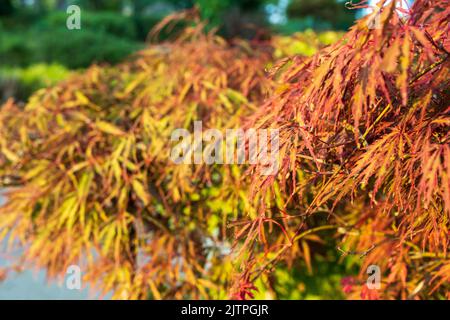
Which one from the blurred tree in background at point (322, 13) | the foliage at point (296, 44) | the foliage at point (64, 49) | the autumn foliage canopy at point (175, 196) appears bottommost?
the autumn foliage canopy at point (175, 196)

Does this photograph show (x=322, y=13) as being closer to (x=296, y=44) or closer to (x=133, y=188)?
(x=296, y=44)

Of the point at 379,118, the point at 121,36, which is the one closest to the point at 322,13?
the point at 121,36

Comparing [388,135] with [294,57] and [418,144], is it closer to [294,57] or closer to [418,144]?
[418,144]

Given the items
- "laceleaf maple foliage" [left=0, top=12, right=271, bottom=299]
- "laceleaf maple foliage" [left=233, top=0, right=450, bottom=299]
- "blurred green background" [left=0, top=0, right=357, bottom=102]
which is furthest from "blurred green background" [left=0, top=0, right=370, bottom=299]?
"laceleaf maple foliage" [left=233, top=0, right=450, bottom=299]

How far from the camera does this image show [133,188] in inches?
94.3

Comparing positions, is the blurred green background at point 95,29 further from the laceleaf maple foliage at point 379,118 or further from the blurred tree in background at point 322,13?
the laceleaf maple foliage at point 379,118

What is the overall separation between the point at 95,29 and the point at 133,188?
1289 centimetres

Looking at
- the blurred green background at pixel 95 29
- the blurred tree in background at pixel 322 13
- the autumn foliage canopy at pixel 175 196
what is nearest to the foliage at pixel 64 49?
the blurred green background at pixel 95 29

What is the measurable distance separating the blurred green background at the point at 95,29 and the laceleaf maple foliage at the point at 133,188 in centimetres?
526

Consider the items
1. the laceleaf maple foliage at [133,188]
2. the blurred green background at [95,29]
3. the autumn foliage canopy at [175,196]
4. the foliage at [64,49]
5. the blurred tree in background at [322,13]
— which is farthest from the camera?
the blurred tree in background at [322,13]

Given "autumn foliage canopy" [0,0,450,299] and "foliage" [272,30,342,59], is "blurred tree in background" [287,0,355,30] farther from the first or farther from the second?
"autumn foliage canopy" [0,0,450,299]

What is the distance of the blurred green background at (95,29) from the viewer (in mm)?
10047

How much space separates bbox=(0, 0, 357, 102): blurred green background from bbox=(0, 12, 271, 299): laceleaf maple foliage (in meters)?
5.26

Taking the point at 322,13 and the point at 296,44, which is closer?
the point at 296,44
